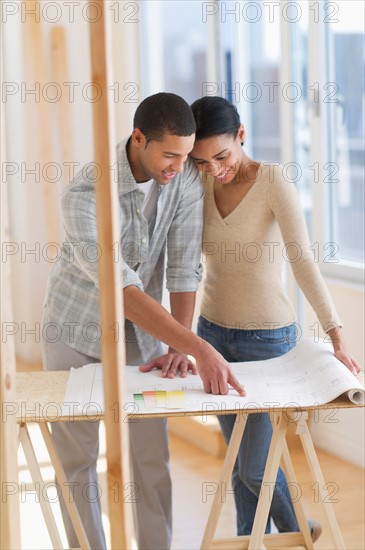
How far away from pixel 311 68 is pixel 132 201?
5.15 feet

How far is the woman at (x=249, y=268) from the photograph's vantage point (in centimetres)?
223

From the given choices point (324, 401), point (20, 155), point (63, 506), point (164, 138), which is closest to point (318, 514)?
point (63, 506)

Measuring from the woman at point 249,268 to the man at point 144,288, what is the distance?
0.07 metres

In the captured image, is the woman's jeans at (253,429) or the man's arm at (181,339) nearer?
the man's arm at (181,339)

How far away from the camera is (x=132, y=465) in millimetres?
2574

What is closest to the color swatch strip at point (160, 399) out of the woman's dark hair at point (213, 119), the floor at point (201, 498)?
the woman's dark hair at point (213, 119)

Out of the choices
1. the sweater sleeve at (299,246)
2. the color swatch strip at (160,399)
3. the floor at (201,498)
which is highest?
the sweater sleeve at (299,246)

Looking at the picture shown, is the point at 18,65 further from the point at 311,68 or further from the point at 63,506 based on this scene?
the point at 63,506

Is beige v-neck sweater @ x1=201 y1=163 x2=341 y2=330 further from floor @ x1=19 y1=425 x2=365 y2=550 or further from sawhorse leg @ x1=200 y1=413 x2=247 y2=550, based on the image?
floor @ x1=19 y1=425 x2=365 y2=550

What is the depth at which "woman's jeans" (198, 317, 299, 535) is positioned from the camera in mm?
2402

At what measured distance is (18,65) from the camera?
17.7 ft

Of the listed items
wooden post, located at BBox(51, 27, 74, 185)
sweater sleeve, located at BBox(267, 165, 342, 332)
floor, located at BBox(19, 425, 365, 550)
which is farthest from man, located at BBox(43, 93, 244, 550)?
wooden post, located at BBox(51, 27, 74, 185)

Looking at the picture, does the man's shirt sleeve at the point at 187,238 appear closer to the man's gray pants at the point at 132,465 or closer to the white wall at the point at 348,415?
the man's gray pants at the point at 132,465

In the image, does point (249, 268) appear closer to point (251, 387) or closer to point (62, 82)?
point (251, 387)
